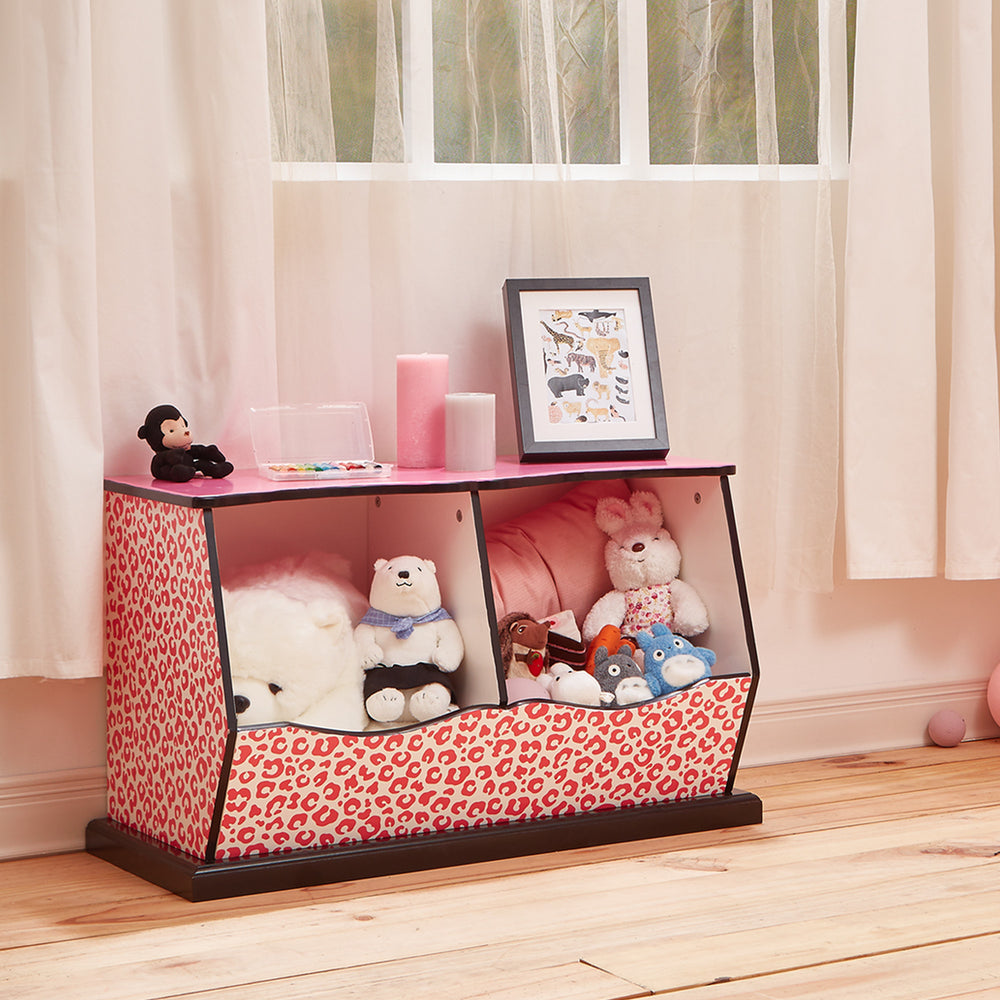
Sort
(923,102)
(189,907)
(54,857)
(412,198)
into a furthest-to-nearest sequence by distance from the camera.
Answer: (923,102)
(412,198)
(54,857)
(189,907)

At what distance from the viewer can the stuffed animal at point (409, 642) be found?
73.1 inches

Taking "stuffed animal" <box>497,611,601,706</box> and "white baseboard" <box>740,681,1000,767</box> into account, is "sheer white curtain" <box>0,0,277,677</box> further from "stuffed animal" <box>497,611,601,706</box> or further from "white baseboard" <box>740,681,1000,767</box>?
"white baseboard" <box>740,681,1000,767</box>

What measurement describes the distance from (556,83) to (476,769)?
41.2 inches

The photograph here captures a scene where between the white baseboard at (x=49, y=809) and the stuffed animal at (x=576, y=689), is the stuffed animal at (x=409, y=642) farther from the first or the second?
the white baseboard at (x=49, y=809)

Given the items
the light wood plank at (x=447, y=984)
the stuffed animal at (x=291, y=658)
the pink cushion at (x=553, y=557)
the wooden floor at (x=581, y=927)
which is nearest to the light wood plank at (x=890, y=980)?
the wooden floor at (x=581, y=927)

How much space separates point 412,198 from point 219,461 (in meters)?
0.53

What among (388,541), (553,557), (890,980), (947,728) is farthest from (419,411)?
(947,728)

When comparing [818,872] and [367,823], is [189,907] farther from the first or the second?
[818,872]

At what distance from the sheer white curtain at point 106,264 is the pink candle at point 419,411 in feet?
0.62

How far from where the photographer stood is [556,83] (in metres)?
2.15

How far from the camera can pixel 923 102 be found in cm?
230

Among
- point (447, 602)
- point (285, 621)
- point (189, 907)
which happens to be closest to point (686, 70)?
point (447, 602)

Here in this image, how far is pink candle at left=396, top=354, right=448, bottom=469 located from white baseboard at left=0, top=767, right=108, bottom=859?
2.11 ft

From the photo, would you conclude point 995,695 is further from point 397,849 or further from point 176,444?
point 176,444
